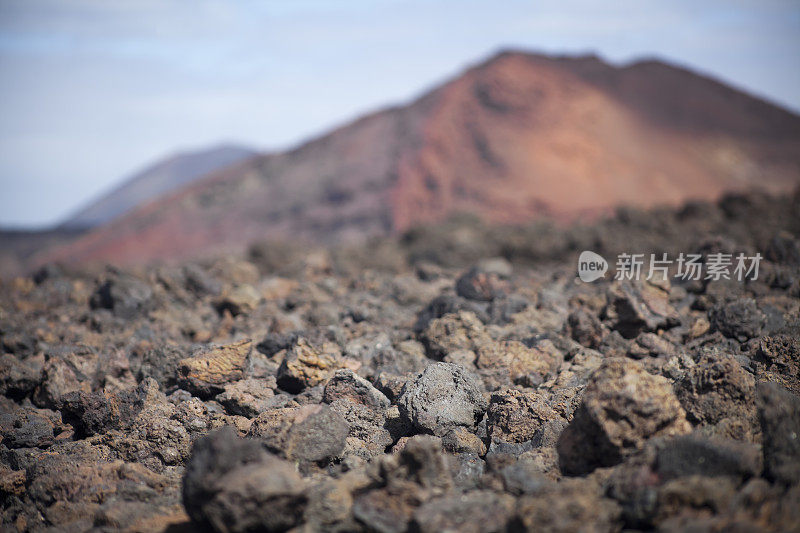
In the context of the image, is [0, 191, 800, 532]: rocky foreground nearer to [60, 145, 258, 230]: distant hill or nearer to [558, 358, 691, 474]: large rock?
[558, 358, 691, 474]: large rock

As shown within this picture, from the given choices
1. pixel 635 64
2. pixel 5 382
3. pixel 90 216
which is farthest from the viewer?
pixel 90 216

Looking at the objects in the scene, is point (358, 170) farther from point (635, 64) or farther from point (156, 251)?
point (635, 64)

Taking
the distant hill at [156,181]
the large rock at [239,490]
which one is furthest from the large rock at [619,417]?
the distant hill at [156,181]

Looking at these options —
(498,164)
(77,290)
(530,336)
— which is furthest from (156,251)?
(530,336)

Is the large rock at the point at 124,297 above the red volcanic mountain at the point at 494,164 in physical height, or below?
below

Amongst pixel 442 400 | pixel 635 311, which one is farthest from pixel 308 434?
pixel 635 311

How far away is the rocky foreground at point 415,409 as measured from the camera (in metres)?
2.86

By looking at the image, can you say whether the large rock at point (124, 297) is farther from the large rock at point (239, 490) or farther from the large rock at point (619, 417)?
the large rock at point (619, 417)

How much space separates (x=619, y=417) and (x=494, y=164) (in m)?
27.3

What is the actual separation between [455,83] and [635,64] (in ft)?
43.1

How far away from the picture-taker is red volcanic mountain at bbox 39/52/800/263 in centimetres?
2830

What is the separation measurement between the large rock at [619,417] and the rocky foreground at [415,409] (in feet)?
0.04

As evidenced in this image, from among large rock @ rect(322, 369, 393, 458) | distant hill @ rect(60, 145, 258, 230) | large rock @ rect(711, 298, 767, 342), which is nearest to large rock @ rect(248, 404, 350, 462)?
large rock @ rect(322, 369, 393, 458)

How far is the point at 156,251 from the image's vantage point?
98.7 feet
